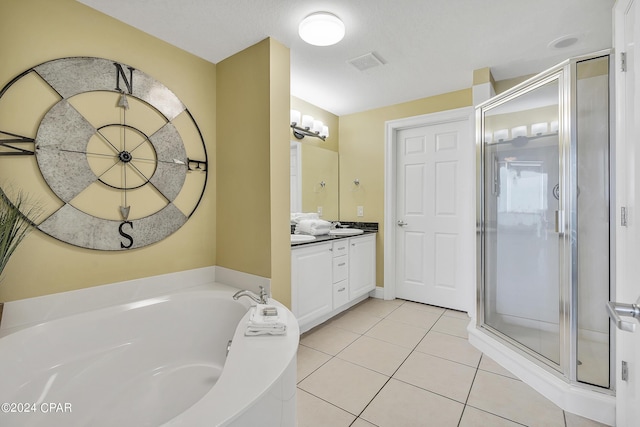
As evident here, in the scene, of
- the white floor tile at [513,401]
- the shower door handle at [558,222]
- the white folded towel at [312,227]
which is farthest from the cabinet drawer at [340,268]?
the shower door handle at [558,222]

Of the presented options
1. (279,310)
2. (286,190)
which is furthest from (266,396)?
(286,190)

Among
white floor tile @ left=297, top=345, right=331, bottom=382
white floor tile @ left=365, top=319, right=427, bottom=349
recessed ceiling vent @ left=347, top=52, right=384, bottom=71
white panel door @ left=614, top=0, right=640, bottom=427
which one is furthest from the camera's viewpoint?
white floor tile @ left=365, top=319, right=427, bottom=349

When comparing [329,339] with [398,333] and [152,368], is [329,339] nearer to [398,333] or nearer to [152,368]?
[398,333]

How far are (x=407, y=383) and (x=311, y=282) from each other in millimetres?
1038

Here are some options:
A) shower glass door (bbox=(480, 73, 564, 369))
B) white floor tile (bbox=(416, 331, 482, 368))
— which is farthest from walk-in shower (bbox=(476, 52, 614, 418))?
white floor tile (bbox=(416, 331, 482, 368))

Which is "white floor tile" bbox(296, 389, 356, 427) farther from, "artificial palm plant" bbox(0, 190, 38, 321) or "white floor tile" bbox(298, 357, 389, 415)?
"artificial palm plant" bbox(0, 190, 38, 321)

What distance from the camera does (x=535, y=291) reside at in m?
2.18

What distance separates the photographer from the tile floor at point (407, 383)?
5.17ft

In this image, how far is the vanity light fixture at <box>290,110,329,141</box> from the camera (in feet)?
9.93

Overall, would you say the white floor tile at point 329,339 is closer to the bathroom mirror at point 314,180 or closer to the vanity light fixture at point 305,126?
the bathroom mirror at point 314,180

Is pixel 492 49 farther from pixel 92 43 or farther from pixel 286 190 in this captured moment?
pixel 92 43

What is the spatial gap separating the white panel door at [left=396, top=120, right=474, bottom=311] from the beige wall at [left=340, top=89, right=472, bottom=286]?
8.6 inches

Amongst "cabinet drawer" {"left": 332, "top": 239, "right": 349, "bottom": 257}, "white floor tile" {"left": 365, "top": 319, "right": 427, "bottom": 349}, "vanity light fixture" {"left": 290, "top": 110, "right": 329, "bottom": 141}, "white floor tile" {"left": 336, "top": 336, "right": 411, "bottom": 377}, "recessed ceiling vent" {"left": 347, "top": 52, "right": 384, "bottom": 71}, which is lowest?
"white floor tile" {"left": 336, "top": 336, "right": 411, "bottom": 377}

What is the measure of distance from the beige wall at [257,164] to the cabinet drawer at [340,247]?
72 cm
